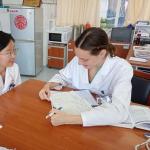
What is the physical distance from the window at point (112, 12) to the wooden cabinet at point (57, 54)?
3.19 feet

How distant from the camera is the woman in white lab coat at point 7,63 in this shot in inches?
57.7

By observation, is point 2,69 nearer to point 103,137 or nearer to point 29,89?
point 29,89

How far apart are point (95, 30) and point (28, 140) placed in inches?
29.0

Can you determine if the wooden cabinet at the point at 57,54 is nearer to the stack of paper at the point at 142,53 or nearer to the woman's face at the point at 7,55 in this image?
the stack of paper at the point at 142,53

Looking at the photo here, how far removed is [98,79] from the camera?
1.39 meters

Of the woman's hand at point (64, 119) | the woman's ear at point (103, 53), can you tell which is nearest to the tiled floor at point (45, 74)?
the woman's ear at point (103, 53)

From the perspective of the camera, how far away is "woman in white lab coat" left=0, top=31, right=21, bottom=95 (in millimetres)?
1467

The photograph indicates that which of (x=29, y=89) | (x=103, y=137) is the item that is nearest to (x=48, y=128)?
(x=103, y=137)

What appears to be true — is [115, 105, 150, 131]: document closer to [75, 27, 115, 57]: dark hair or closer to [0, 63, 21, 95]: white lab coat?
[75, 27, 115, 57]: dark hair

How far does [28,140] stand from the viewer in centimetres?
89

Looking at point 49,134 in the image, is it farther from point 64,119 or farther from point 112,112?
point 112,112

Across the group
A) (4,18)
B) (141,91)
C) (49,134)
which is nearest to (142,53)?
(141,91)

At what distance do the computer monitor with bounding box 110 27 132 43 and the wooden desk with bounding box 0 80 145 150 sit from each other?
112 inches

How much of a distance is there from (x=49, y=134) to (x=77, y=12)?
3488mm
